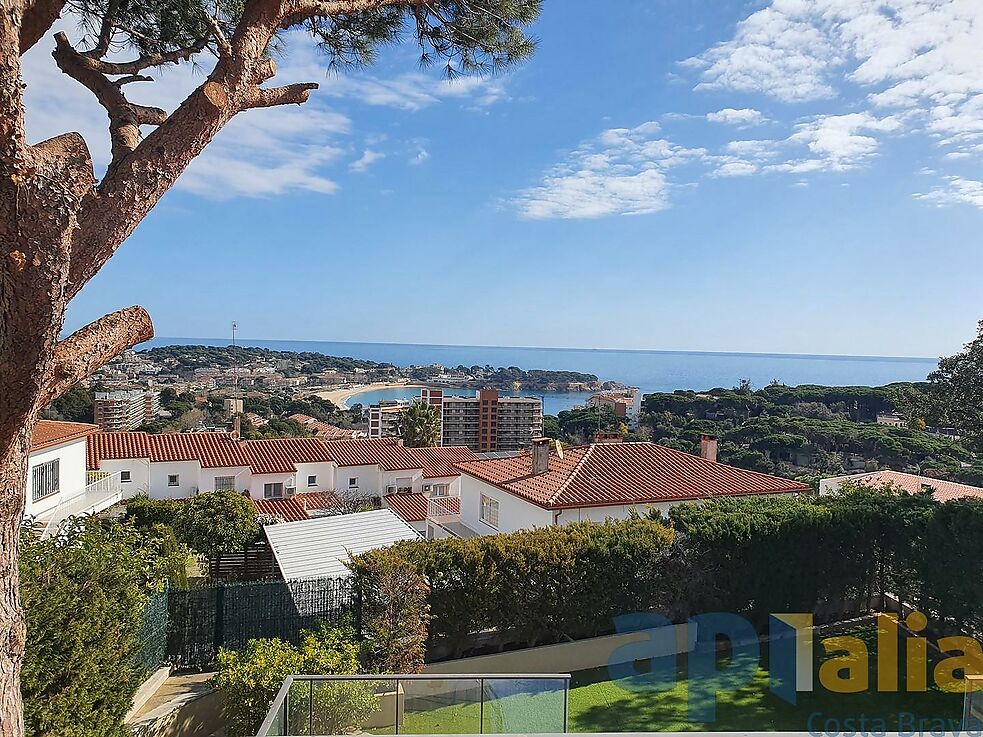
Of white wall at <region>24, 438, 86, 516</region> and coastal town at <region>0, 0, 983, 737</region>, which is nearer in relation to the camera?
coastal town at <region>0, 0, 983, 737</region>

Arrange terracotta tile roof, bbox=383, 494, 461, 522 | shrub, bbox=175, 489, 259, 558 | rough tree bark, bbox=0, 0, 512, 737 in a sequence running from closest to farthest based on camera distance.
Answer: rough tree bark, bbox=0, 0, 512, 737 < shrub, bbox=175, 489, 259, 558 < terracotta tile roof, bbox=383, 494, 461, 522

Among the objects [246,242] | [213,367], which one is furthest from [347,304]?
[213,367]

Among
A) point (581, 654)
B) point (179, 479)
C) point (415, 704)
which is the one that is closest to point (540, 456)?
point (581, 654)

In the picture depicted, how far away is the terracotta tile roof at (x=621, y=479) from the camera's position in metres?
14.8

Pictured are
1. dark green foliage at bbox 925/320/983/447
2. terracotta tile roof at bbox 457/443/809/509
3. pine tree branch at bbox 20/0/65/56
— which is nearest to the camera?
pine tree branch at bbox 20/0/65/56

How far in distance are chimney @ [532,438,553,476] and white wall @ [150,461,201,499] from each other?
64.5 ft

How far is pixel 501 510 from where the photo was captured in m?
16.5

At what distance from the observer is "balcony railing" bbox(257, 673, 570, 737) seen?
5.35 meters

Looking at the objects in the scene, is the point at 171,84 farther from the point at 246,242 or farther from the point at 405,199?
the point at 246,242

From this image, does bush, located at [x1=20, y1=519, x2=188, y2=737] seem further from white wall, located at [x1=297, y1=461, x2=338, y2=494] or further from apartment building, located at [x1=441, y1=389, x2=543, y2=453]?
apartment building, located at [x1=441, y1=389, x2=543, y2=453]

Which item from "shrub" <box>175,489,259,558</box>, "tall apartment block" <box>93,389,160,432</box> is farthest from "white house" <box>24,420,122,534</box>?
"tall apartment block" <box>93,389,160,432</box>

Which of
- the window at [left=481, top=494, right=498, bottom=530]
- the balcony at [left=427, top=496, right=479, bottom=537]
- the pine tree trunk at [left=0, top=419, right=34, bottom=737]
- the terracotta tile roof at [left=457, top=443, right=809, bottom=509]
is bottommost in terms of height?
the balcony at [left=427, top=496, right=479, bottom=537]

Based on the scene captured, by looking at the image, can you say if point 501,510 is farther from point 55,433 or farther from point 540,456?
point 55,433

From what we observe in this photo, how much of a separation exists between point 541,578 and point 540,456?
22.2 feet
